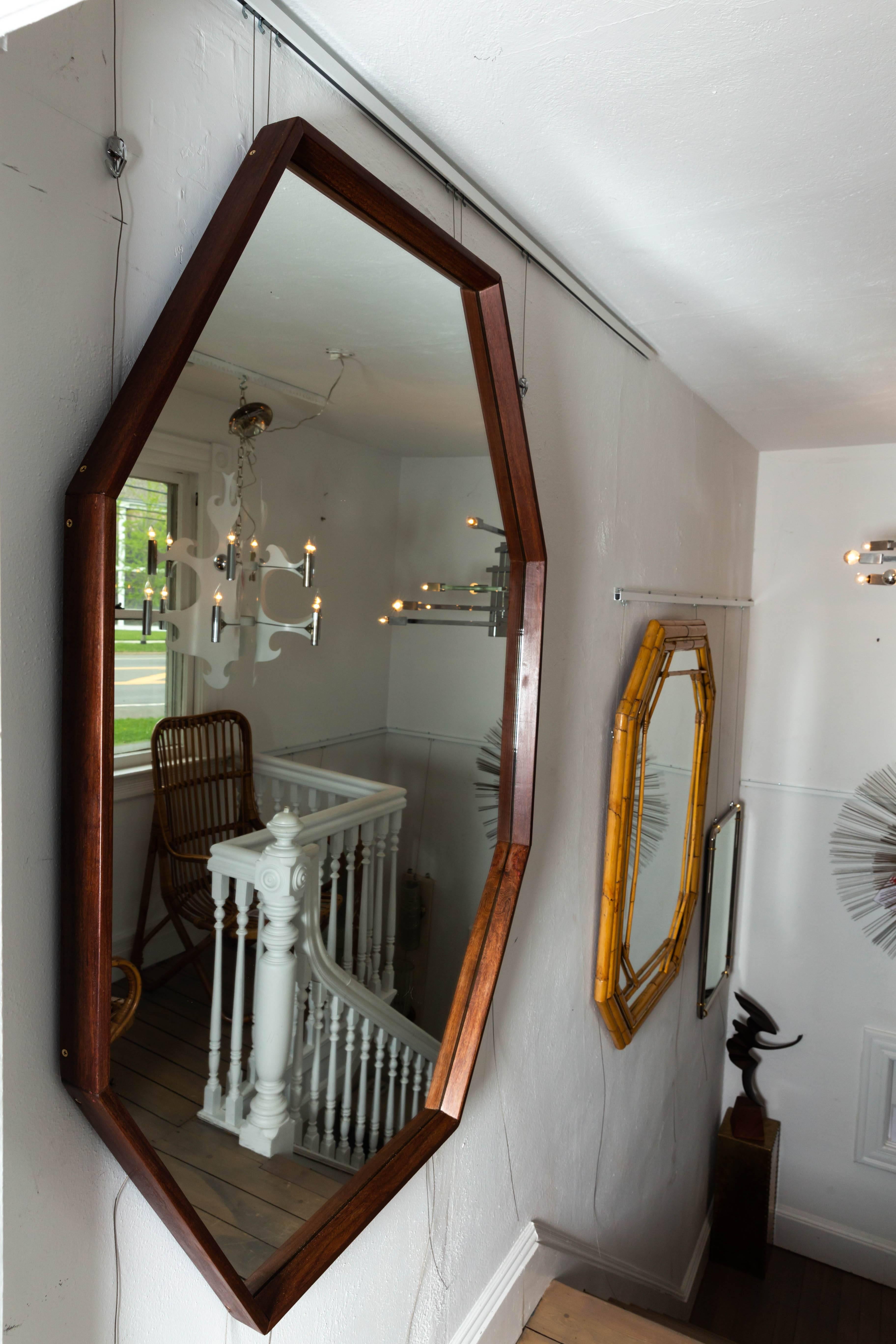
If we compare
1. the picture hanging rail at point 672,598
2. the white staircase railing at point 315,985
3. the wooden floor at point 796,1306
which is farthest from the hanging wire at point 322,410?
the wooden floor at point 796,1306

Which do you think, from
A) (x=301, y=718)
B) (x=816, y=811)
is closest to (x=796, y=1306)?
(x=816, y=811)

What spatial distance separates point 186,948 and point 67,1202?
23 cm

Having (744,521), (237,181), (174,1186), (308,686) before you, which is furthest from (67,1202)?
(744,521)

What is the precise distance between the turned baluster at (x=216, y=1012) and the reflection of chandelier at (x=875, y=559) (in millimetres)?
2446

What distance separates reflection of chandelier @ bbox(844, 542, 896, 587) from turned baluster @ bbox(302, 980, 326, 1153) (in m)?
2.32

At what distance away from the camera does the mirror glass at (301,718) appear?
0.80 m

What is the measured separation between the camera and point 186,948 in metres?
0.84

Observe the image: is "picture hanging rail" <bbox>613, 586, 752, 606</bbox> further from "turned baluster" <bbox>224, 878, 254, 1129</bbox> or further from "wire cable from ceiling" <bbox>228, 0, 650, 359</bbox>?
"turned baluster" <bbox>224, 878, 254, 1129</bbox>

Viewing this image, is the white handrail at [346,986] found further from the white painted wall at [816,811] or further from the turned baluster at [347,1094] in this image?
the white painted wall at [816,811]

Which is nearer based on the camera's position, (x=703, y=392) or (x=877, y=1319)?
(x=703, y=392)

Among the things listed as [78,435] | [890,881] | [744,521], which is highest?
[744,521]

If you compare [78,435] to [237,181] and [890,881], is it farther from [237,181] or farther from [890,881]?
[890,881]

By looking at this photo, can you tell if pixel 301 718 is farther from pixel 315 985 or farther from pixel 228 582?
pixel 315 985

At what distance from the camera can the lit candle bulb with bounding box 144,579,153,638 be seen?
0.77 m
